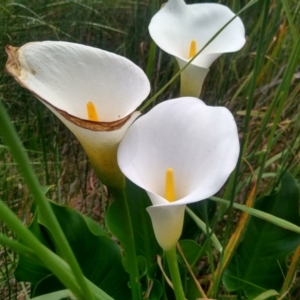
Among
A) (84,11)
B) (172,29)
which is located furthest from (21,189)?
(84,11)

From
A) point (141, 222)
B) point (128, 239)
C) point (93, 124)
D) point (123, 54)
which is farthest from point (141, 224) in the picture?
point (123, 54)

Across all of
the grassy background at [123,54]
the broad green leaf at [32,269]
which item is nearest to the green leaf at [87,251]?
the broad green leaf at [32,269]

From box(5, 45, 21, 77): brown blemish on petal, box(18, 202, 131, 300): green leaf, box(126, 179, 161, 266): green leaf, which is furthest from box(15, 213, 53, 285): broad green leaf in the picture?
box(5, 45, 21, 77): brown blemish on petal

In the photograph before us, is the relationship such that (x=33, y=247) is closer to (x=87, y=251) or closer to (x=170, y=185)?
(x=170, y=185)

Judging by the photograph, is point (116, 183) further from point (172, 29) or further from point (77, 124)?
point (172, 29)

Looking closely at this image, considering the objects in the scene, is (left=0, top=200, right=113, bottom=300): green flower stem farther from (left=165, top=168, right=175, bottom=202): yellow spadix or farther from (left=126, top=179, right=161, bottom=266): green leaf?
(left=126, top=179, right=161, bottom=266): green leaf

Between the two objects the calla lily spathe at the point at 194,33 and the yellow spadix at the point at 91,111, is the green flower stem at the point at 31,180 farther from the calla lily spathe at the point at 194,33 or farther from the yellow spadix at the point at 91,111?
the calla lily spathe at the point at 194,33

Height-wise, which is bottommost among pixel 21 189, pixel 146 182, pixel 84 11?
pixel 21 189
